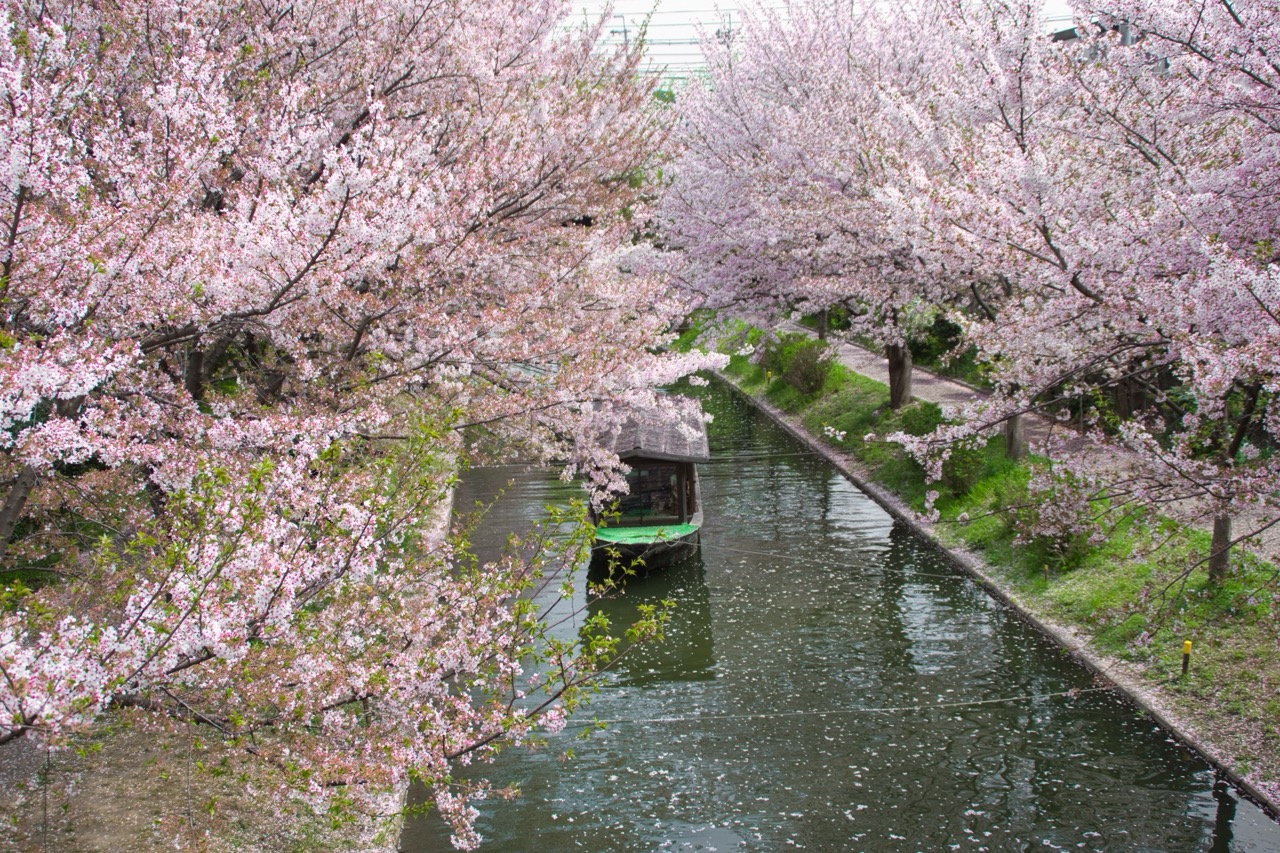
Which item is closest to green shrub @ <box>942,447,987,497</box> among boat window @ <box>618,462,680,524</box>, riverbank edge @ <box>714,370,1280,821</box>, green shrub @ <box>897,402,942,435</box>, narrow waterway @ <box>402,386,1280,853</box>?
riverbank edge @ <box>714,370,1280,821</box>

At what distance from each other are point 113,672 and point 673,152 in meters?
13.5

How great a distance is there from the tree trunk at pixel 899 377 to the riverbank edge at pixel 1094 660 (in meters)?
3.67

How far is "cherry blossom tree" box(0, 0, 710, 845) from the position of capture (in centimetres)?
509

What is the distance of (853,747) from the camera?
11.2 metres

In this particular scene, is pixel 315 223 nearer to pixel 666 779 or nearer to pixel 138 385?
pixel 138 385

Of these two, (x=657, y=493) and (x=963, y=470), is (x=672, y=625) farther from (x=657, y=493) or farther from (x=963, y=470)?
(x=963, y=470)

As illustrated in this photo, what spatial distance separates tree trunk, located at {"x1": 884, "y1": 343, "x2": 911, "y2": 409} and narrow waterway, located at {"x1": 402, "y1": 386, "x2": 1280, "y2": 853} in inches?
389

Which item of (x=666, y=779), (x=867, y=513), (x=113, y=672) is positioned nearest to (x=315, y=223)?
(x=113, y=672)

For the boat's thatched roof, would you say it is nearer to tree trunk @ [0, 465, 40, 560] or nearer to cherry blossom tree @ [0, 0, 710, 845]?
cherry blossom tree @ [0, 0, 710, 845]

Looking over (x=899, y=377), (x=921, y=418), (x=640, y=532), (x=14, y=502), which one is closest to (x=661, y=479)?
(x=640, y=532)

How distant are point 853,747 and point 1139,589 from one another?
494cm

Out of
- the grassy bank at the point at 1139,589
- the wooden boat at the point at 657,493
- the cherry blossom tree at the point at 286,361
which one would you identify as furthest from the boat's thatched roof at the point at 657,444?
the cherry blossom tree at the point at 286,361

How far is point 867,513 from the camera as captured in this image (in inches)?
845

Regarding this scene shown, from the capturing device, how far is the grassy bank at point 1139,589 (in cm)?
990
